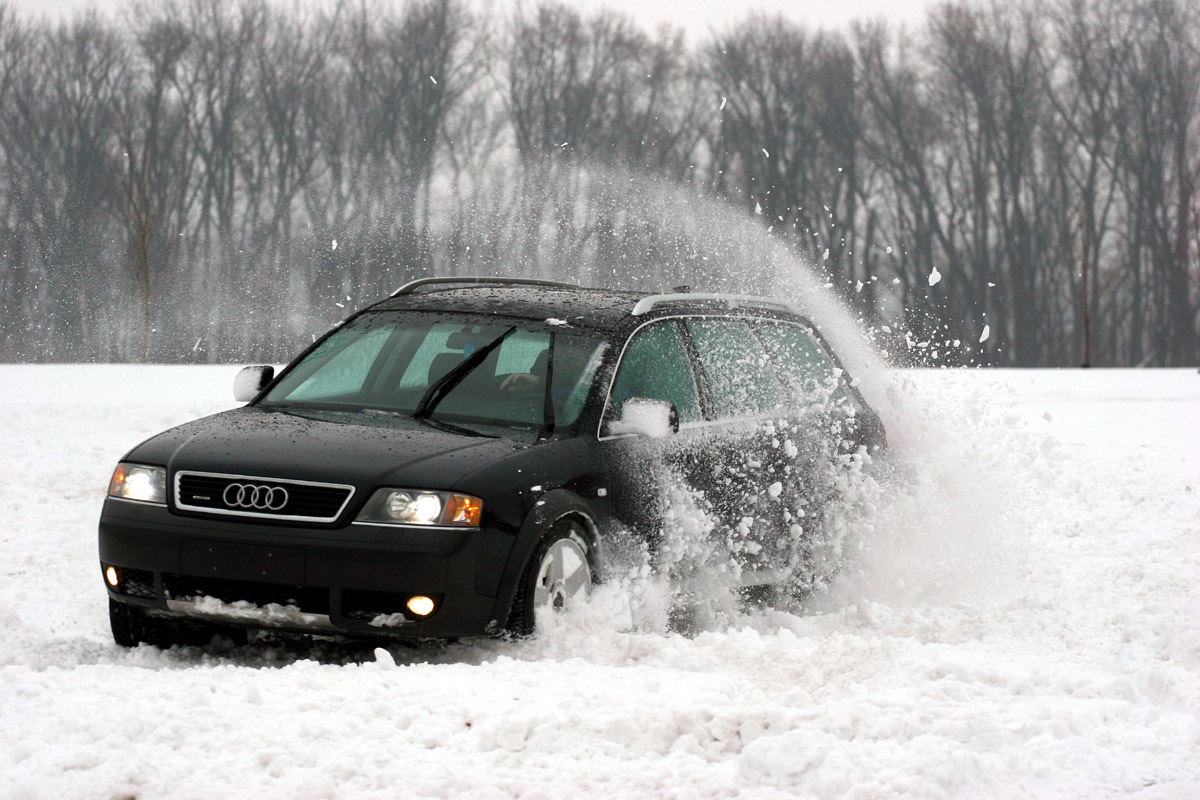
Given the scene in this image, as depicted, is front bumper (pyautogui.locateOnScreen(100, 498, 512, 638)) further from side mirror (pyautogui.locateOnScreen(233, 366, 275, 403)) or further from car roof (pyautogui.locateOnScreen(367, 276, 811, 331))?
car roof (pyautogui.locateOnScreen(367, 276, 811, 331))

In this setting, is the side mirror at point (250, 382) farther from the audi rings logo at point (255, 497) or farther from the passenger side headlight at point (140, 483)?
the audi rings logo at point (255, 497)

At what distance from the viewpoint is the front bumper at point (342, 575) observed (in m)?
5.39

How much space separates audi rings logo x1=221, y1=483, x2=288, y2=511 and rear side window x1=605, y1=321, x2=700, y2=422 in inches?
62.8

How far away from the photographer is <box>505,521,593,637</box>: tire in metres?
5.56

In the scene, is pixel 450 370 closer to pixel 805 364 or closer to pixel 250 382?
pixel 250 382

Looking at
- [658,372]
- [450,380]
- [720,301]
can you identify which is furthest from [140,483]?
[720,301]

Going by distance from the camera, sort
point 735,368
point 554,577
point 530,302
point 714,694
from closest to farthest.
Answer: point 714,694 < point 554,577 < point 530,302 < point 735,368

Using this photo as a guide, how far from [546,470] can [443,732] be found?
1.67 metres

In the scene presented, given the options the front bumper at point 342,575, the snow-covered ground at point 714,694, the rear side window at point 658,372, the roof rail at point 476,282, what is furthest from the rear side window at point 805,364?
the front bumper at point 342,575

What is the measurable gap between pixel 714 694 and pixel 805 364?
3.39 metres

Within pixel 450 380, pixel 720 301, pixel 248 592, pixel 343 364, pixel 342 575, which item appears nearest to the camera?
pixel 342 575

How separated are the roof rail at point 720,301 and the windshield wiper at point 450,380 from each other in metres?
0.66

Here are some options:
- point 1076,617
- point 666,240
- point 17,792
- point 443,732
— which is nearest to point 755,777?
point 443,732

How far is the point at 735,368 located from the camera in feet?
24.2
